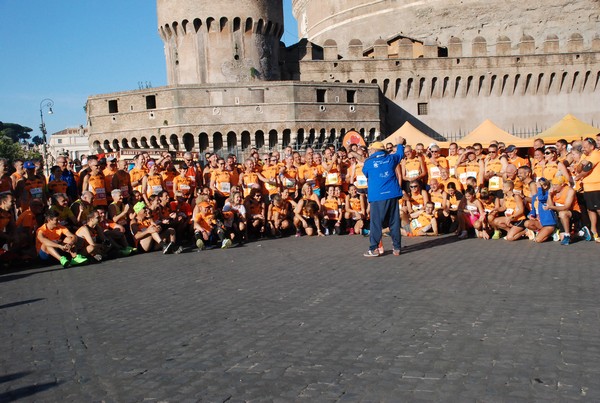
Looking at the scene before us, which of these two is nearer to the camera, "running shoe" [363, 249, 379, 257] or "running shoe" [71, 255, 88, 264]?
"running shoe" [363, 249, 379, 257]

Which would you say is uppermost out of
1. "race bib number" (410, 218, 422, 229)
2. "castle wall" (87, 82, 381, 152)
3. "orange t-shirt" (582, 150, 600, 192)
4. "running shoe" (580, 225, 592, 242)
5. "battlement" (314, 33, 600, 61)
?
"battlement" (314, 33, 600, 61)

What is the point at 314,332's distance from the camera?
4484 millimetres

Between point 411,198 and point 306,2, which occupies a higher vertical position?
point 306,2

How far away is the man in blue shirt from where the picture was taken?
798cm

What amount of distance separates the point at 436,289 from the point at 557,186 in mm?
4221

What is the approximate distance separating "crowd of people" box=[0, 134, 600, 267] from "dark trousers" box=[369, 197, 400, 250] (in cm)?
7

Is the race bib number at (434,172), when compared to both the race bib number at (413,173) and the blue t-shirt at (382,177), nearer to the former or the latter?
the race bib number at (413,173)

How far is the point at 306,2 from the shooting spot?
5075cm

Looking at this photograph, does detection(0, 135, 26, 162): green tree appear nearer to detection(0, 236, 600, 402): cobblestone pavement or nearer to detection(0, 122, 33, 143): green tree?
detection(0, 122, 33, 143): green tree

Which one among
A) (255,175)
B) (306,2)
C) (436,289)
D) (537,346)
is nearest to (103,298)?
(436,289)

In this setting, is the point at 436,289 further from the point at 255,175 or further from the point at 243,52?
the point at 243,52

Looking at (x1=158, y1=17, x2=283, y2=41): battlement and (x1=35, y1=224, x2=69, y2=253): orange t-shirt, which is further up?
(x1=158, y1=17, x2=283, y2=41): battlement

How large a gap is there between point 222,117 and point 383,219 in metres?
23.4

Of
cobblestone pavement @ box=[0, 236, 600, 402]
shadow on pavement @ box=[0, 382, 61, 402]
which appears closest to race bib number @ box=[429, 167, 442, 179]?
cobblestone pavement @ box=[0, 236, 600, 402]
